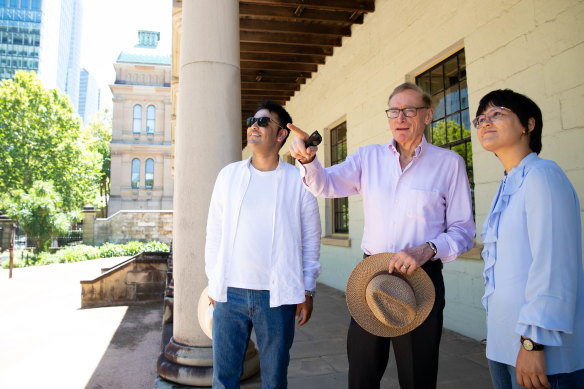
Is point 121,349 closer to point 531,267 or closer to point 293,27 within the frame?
point 531,267

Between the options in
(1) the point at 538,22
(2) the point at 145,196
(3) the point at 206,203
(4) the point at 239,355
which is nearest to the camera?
(4) the point at 239,355

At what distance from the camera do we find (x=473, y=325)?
181 inches

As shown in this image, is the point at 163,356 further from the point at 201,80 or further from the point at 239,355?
the point at 201,80

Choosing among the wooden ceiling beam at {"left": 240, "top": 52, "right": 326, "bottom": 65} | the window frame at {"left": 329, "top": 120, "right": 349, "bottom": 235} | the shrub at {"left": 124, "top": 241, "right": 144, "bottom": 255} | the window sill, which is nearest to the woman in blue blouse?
the window sill

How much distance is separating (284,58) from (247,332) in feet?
25.2

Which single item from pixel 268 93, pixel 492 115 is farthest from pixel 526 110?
pixel 268 93

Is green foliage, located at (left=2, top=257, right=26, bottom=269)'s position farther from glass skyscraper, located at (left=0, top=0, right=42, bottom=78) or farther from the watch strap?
glass skyscraper, located at (left=0, top=0, right=42, bottom=78)

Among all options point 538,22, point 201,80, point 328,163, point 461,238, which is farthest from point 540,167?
point 328,163

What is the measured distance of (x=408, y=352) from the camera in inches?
69.9

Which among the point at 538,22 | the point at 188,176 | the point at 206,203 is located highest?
the point at 538,22

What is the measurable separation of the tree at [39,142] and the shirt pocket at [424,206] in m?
31.8

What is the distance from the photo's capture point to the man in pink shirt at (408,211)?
1.76m

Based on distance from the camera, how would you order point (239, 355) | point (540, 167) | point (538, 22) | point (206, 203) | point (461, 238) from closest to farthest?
point (540, 167) < point (461, 238) < point (239, 355) < point (206, 203) < point (538, 22)

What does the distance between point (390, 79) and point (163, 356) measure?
524 centimetres
